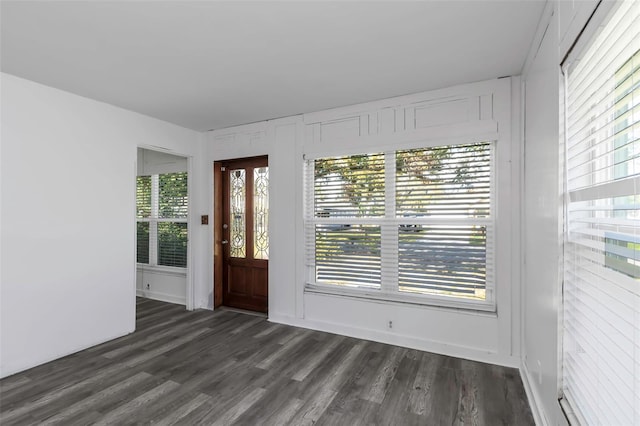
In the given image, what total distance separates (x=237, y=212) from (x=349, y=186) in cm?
187

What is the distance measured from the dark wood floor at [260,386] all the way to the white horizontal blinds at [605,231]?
1.06m

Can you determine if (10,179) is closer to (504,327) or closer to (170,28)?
(170,28)

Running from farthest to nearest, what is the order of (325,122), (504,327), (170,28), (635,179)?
(325,122) → (504,327) → (170,28) → (635,179)

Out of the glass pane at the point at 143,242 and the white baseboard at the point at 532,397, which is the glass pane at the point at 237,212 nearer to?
the glass pane at the point at 143,242

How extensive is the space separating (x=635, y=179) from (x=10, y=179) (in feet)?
13.8

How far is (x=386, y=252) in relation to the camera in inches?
139

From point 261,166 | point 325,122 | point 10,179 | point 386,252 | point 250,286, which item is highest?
point 325,122

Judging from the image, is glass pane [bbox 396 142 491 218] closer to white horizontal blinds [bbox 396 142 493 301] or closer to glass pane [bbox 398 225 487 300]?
white horizontal blinds [bbox 396 142 493 301]

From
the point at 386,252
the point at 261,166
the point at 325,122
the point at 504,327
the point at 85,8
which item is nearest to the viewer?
the point at 85,8

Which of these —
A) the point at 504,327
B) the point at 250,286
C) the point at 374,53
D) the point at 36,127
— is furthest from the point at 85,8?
the point at 504,327

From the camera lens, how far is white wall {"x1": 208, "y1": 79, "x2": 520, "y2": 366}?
2.95 meters

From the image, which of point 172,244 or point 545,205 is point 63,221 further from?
point 545,205

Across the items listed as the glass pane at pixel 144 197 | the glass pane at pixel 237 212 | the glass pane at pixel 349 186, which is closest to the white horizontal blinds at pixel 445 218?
the glass pane at pixel 349 186

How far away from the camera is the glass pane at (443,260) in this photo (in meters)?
3.12
